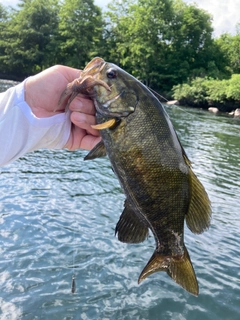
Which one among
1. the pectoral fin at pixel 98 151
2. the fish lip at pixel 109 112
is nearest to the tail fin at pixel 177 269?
the pectoral fin at pixel 98 151

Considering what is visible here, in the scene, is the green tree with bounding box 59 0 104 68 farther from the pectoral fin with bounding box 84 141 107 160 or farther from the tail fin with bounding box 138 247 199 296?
the tail fin with bounding box 138 247 199 296

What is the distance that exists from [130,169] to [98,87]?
0.66 metres

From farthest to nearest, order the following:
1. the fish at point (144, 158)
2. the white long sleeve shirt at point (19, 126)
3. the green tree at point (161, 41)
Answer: the green tree at point (161, 41) → the white long sleeve shirt at point (19, 126) → the fish at point (144, 158)

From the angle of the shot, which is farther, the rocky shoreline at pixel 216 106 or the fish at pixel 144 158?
the rocky shoreline at pixel 216 106

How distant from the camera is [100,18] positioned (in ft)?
228

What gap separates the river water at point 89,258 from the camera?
5660mm

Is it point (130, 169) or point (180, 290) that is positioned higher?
point (130, 169)

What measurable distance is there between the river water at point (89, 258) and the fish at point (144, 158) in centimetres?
333

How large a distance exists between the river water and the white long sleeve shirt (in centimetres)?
322

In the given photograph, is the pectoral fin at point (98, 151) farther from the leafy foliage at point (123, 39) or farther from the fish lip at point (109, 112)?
the leafy foliage at point (123, 39)

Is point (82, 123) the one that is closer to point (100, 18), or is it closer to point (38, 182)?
point (38, 182)

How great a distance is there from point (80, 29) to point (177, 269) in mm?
71093

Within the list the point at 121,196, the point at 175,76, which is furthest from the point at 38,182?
the point at 175,76

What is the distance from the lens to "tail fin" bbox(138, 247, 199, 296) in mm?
2760
